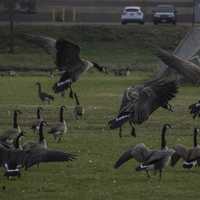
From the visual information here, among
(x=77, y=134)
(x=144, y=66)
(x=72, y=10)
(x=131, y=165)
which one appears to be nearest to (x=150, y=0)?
(x=72, y=10)

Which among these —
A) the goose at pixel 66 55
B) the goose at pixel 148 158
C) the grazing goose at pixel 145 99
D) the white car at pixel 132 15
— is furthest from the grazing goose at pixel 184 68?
the white car at pixel 132 15

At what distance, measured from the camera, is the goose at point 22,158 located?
16203mm

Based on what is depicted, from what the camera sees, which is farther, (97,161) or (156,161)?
(97,161)

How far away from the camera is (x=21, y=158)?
16672mm

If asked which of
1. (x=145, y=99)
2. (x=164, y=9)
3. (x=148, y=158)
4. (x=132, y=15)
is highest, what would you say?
(x=145, y=99)

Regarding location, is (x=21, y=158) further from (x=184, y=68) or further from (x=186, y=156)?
(x=184, y=68)

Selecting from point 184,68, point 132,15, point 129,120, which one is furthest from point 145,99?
point 132,15

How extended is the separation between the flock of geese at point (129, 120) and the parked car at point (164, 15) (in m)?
45.9

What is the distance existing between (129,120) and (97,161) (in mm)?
1044

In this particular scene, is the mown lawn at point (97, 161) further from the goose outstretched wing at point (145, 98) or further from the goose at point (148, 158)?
the goose outstretched wing at point (145, 98)

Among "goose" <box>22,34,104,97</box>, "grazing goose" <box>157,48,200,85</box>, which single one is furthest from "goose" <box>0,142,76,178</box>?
"goose" <box>22,34,104,97</box>

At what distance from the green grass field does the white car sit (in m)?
29.0

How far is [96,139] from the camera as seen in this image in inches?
956

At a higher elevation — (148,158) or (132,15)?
(148,158)
